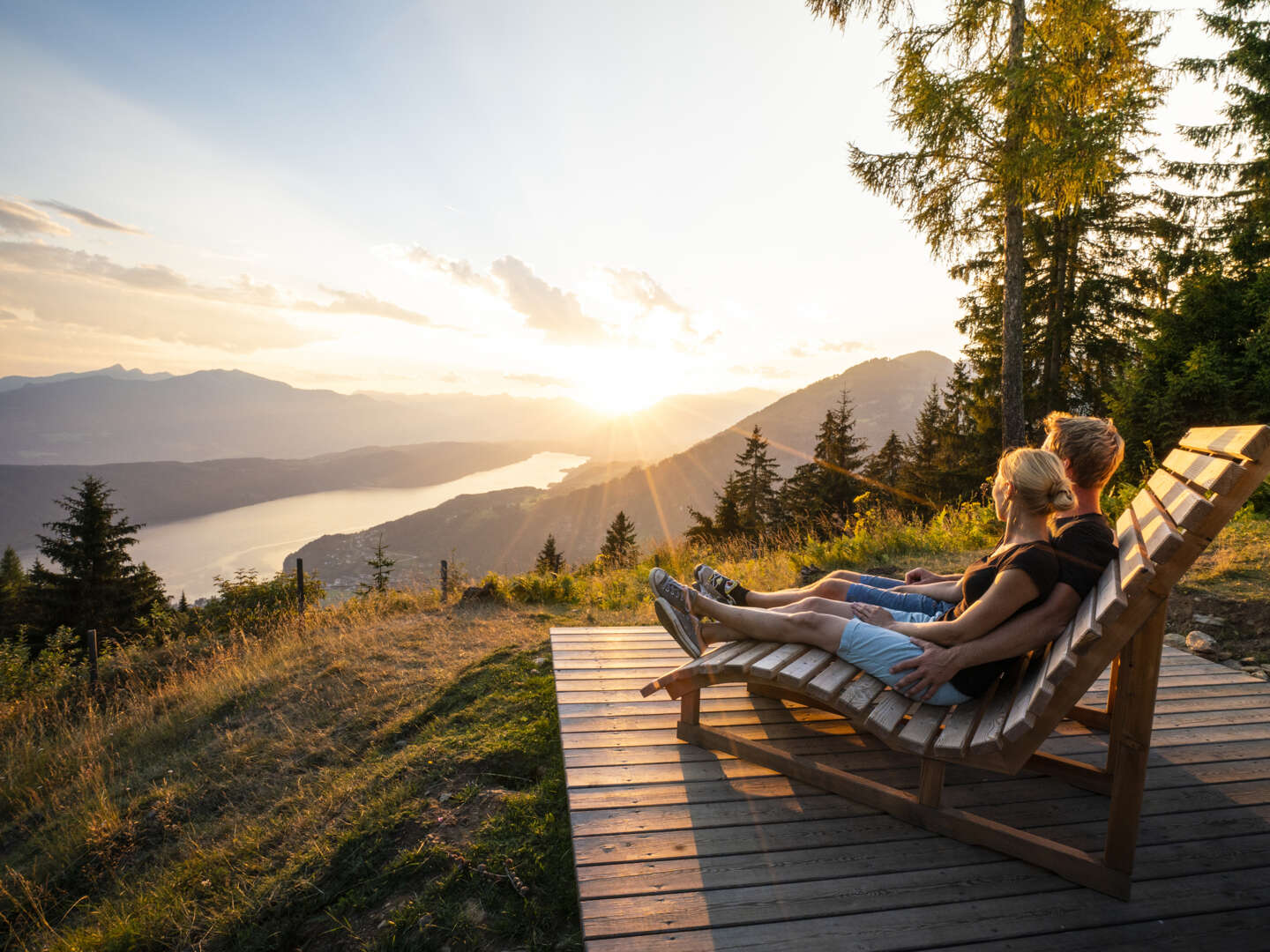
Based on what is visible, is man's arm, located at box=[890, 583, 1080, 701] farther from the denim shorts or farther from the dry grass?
the dry grass

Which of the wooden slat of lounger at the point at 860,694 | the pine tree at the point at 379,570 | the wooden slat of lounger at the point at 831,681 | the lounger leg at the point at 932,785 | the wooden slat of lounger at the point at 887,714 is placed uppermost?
the wooden slat of lounger at the point at 831,681

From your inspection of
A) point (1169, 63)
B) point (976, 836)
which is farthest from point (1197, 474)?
point (1169, 63)

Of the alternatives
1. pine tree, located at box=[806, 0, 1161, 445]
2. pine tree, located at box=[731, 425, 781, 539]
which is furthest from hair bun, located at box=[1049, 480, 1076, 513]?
pine tree, located at box=[731, 425, 781, 539]

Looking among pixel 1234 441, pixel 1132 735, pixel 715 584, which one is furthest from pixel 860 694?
pixel 1234 441

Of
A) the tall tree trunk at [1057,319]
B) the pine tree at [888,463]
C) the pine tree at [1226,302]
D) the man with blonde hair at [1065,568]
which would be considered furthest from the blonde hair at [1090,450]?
the pine tree at [888,463]

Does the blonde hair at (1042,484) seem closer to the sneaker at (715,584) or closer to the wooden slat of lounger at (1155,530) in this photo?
the wooden slat of lounger at (1155,530)

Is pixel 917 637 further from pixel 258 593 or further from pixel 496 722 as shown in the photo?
pixel 258 593

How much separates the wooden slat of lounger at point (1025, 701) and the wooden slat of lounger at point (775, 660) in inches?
32.6

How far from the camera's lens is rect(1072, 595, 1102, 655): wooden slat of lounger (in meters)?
1.88

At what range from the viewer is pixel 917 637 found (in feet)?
8.68

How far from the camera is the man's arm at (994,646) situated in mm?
2355

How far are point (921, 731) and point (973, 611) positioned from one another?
1.66ft

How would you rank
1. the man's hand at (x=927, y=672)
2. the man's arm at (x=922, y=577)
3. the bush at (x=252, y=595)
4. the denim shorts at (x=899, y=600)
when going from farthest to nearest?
1. the bush at (x=252, y=595)
2. the man's arm at (x=922, y=577)
3. the denim shorts at (x=899, y=600)
4. the man's hand at (x=927, y=672)

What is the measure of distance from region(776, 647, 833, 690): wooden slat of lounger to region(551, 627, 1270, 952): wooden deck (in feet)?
1.77
